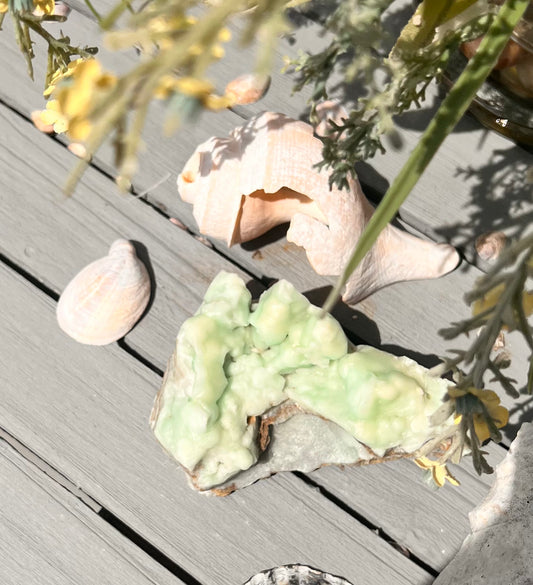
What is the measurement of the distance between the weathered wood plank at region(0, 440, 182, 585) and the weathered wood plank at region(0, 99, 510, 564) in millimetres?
190

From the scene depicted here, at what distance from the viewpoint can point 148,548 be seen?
3.24 feet

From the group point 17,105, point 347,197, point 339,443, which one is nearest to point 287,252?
point 347,197

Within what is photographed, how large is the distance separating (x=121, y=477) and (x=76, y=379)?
0.53ft

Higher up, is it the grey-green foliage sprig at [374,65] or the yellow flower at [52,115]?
the grey-green foliage sprig at [374,65]

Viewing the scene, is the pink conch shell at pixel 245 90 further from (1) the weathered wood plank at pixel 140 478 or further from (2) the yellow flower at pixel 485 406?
(2) the yellow flower at pixel 485 406

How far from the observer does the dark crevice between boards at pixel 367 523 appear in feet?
3.16

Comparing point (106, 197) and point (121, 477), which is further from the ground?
point (106, 197)

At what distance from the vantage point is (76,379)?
102cm

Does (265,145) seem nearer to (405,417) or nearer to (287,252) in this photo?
(287,252)

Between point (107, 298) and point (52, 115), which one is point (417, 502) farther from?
point (52, 115)

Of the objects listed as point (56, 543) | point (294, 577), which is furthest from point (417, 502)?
point (56, 543)

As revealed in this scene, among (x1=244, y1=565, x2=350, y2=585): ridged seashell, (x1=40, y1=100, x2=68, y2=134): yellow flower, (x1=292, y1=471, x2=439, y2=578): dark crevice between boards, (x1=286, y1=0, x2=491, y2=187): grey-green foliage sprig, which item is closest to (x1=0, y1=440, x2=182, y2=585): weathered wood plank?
(x1=244, y1=565, x2=350, y2=585): ridged seashell

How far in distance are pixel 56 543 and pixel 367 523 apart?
459 millimetres

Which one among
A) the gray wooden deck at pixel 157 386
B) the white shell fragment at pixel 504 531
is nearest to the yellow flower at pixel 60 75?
the gray wooden deck at pixel 157 386
